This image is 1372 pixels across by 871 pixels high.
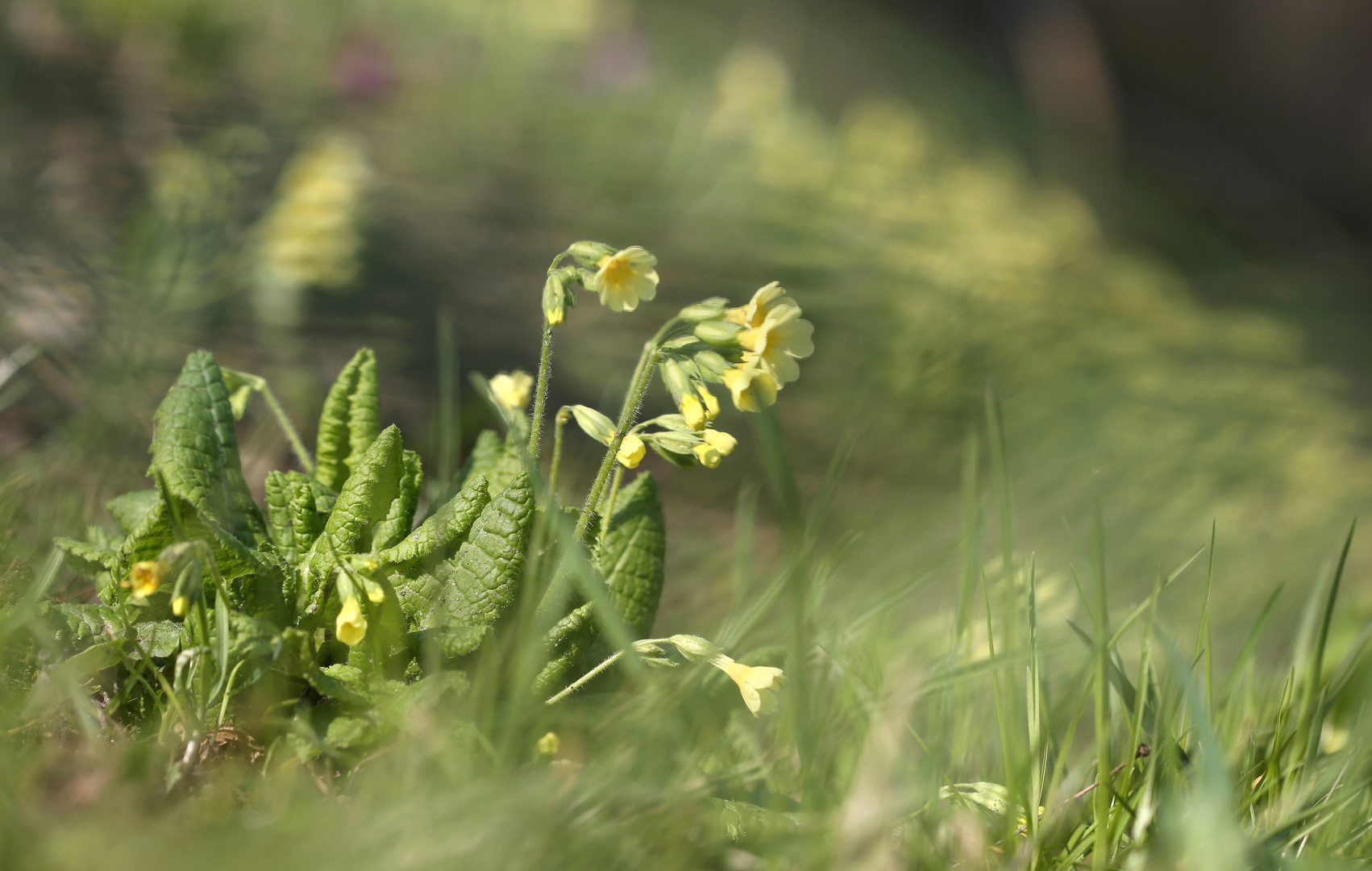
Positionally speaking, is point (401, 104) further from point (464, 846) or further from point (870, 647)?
point (464, 846)

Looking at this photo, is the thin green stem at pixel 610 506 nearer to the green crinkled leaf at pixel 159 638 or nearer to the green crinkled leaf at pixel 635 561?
the green crinkled leaf at pixel 635 561

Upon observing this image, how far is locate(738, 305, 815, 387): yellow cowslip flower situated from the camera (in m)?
0.80

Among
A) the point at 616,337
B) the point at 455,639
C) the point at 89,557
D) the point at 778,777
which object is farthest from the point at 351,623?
the point at 616,337

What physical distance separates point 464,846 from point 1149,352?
2687 mm

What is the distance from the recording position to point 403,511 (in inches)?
35.1

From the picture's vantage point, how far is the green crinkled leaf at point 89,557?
0.84 m

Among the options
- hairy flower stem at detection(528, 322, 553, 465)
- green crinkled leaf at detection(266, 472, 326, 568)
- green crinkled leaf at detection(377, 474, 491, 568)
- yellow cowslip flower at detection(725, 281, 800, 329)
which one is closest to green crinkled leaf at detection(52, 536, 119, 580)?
green crinkled leaf at detection(266, 472, 326, 568)

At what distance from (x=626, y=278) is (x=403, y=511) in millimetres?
320

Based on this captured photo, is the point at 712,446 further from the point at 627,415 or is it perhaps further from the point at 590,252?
the point at 590,252

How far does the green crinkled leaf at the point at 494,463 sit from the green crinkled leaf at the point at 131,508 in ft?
1.05

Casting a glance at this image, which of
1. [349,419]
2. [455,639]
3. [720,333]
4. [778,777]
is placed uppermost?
[720,333]

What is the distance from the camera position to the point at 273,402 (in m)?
1.00

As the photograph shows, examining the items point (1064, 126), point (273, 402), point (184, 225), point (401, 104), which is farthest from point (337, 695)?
point (1064, 126)

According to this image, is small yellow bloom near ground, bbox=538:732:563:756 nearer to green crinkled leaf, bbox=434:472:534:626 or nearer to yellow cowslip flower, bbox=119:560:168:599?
green crinkled leaf, bbox=434:472:534:626
